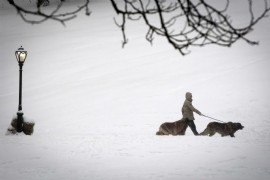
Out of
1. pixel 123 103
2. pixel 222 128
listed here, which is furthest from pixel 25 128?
pixel 123 103

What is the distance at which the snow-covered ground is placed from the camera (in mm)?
7051

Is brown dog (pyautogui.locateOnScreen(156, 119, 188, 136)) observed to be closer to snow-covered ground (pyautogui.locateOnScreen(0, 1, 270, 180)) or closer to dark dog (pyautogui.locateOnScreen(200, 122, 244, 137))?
snow-covered ground (pyautogui.locateOnScreen(0, 1, 270, 180))

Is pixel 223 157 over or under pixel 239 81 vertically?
under

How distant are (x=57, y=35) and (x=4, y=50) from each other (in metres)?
5.10

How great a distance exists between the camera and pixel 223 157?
7.48m

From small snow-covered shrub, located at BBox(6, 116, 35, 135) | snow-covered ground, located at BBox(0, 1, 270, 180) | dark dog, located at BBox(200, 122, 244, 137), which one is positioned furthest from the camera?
small snow-covered shrub, located at BBox(6, 116, 35, 135)

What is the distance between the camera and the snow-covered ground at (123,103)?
23.1 feet

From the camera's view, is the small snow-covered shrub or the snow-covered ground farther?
the small snow-covered shrub

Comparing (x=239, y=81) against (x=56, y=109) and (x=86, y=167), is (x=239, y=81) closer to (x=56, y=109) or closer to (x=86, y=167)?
(x=56, y=109)

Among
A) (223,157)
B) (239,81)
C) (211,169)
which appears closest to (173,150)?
(223,157)

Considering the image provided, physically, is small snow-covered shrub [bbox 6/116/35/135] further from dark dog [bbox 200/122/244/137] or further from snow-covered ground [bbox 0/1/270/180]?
dark dog [bbox 200/122/244/137]

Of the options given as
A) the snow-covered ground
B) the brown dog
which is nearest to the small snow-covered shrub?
the snow-covered ground

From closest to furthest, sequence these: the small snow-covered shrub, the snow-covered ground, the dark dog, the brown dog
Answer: the snow-covered ground, the dark dog, the brown dog, the small snow-covered shrub

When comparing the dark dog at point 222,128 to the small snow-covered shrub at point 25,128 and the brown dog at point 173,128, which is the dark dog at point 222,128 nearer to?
the brown dog at point 173,128
